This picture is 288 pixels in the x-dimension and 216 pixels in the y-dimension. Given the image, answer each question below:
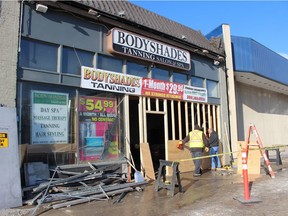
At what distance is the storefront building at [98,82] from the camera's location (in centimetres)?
820

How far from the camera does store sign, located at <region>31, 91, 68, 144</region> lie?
8156 mm

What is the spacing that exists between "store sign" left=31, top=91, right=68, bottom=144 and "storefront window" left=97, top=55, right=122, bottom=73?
5.55ft

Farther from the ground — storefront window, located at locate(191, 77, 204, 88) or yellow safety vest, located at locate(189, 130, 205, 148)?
storefront window, located at locate(191, 77, 204, 88)

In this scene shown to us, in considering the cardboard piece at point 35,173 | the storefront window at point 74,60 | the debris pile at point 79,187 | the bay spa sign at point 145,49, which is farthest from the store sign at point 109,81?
the cardboard piece at point 35,173

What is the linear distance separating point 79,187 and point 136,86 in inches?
169

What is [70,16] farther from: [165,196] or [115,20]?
[165,196]

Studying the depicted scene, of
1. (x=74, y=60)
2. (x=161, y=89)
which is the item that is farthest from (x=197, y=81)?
(x=74, y=60)

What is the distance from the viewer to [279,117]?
23156 millimetres

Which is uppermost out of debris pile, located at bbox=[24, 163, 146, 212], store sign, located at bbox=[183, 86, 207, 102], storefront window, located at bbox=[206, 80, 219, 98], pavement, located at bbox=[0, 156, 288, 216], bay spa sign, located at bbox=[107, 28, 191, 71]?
bay spa sign, located at bbox=[107, 28, 191, 71]

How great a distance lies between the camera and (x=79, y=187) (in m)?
7.95

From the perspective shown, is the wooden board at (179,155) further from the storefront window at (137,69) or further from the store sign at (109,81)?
the storefront window at (137,69)

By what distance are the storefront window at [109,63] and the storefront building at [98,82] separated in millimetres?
36

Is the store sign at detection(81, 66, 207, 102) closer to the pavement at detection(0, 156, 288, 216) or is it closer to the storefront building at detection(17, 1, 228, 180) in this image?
the storefront building at detection(17, 1, 228, 180)

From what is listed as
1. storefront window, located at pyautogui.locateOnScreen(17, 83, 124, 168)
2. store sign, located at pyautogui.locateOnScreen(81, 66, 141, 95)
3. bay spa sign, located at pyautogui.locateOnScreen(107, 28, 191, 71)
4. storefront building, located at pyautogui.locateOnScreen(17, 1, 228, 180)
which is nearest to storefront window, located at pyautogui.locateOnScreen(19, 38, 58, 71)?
storefront building, located at pyautogui.locateOnScreen(17, 1, 228, 180)
